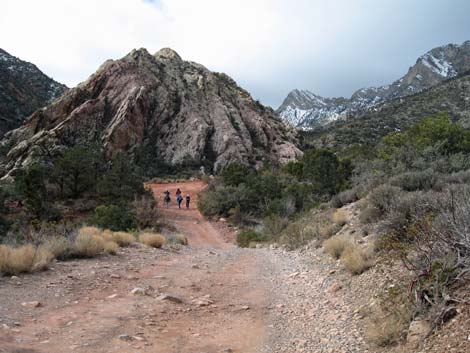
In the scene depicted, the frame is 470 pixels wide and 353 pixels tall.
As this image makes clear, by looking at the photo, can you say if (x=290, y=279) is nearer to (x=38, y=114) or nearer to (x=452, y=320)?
(x=452, y=320)

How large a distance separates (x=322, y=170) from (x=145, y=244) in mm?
11259

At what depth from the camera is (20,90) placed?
62.3 metres

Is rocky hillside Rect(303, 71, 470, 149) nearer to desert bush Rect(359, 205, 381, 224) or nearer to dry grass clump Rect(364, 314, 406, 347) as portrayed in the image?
Answer: desert bush Rect(359, 205, 381, 224)

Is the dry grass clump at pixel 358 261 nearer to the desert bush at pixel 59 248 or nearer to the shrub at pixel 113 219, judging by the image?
the desert bush at pixel 59 248

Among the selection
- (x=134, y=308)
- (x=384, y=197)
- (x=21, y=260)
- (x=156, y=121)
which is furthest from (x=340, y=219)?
(x=156, y=121)

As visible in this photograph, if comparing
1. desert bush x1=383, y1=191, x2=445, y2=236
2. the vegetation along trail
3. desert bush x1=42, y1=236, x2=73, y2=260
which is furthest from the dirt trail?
desert bush x1=383, y1=191, x2=445, y2=236

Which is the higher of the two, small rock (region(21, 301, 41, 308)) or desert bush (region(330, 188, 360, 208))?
desert bush (region(330, 188, 360, 208))

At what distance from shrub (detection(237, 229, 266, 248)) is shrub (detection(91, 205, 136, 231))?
488 cm

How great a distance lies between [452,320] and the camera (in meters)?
4.39

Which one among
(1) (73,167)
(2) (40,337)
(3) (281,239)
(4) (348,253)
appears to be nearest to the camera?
(2) (40,337)

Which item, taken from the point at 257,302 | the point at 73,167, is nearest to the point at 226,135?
the point at 73,167

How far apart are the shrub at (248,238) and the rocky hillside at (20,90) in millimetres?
44141

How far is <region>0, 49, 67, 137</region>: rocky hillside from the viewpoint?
183 feet

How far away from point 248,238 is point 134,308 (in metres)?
12.0
